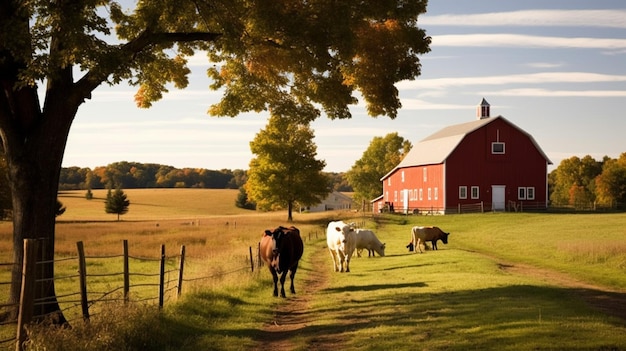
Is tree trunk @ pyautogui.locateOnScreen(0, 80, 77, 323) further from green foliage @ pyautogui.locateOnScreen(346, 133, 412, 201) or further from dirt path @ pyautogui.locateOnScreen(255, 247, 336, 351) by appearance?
green foliage @ pyautogui.locateOnScreen(346, 133, 412, 201)

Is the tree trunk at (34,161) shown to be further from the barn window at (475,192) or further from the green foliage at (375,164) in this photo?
the green foliage at (375,164)

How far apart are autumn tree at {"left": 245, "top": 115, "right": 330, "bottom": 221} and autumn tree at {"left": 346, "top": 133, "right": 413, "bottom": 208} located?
132 feet

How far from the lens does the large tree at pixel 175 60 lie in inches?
520

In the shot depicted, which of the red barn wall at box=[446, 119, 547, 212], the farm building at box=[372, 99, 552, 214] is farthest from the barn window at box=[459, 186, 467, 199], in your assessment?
the red barn wall at box=[446, 119, 547, 212]

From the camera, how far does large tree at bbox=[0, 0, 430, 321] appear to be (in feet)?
43.3

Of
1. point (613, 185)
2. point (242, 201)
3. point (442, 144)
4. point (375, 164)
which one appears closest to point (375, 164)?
point (375, 164)

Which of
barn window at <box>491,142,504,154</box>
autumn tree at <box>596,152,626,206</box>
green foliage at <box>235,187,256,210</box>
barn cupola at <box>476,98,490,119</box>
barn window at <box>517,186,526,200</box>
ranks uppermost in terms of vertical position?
barn cupola at <box>476,98,490,119</box>

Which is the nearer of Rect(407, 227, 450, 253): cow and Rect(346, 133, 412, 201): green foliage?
Rect(407, 227, 450, 253): cow

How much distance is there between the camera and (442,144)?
235ft

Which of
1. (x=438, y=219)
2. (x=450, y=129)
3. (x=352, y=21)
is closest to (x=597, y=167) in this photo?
(x=450, y=129)

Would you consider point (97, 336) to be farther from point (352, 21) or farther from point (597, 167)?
point (597, 167)

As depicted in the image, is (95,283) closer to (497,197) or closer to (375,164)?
(497,197)

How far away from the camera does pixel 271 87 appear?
20.1 metres

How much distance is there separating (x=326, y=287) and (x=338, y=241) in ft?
15.1
